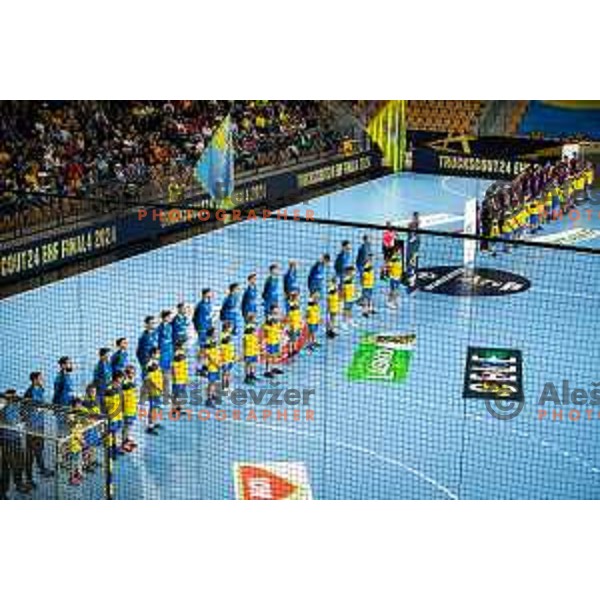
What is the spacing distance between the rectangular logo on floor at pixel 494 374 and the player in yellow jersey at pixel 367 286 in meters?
1.74

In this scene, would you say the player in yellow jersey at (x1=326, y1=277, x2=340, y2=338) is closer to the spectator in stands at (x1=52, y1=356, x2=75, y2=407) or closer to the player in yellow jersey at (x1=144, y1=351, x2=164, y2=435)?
the player in yellow jersey at (x1=144, y1=351, x2=164, y2=435)

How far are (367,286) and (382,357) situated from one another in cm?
175

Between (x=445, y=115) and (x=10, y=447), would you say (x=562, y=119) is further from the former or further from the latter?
(x=10, y=447)

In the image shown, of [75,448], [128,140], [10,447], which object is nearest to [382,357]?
[75,448]

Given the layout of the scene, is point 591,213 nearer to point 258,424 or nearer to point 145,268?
point 145,268

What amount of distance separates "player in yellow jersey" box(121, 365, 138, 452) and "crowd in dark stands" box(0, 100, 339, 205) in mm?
8643

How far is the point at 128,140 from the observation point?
77.5 feet

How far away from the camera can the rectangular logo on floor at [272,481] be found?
31.6ft

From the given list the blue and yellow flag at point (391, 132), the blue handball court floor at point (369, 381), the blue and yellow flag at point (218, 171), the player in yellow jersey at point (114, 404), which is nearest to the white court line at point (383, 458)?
the blue handball court floor at point (369, 381)

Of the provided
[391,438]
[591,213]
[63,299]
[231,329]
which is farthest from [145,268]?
[591,213]

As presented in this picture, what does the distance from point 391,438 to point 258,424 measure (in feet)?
4.63

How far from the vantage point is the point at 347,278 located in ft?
46.2

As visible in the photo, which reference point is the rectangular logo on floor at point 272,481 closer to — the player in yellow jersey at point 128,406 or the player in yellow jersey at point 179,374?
the player in yellow jersey at point 128,406

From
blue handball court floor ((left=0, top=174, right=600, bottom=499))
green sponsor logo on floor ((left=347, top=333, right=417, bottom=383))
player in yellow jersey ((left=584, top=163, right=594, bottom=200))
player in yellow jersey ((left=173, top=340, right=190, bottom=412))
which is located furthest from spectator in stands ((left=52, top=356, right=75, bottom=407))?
player in yellow jersey ((left=584, top=163, right=594, bottom=200))
